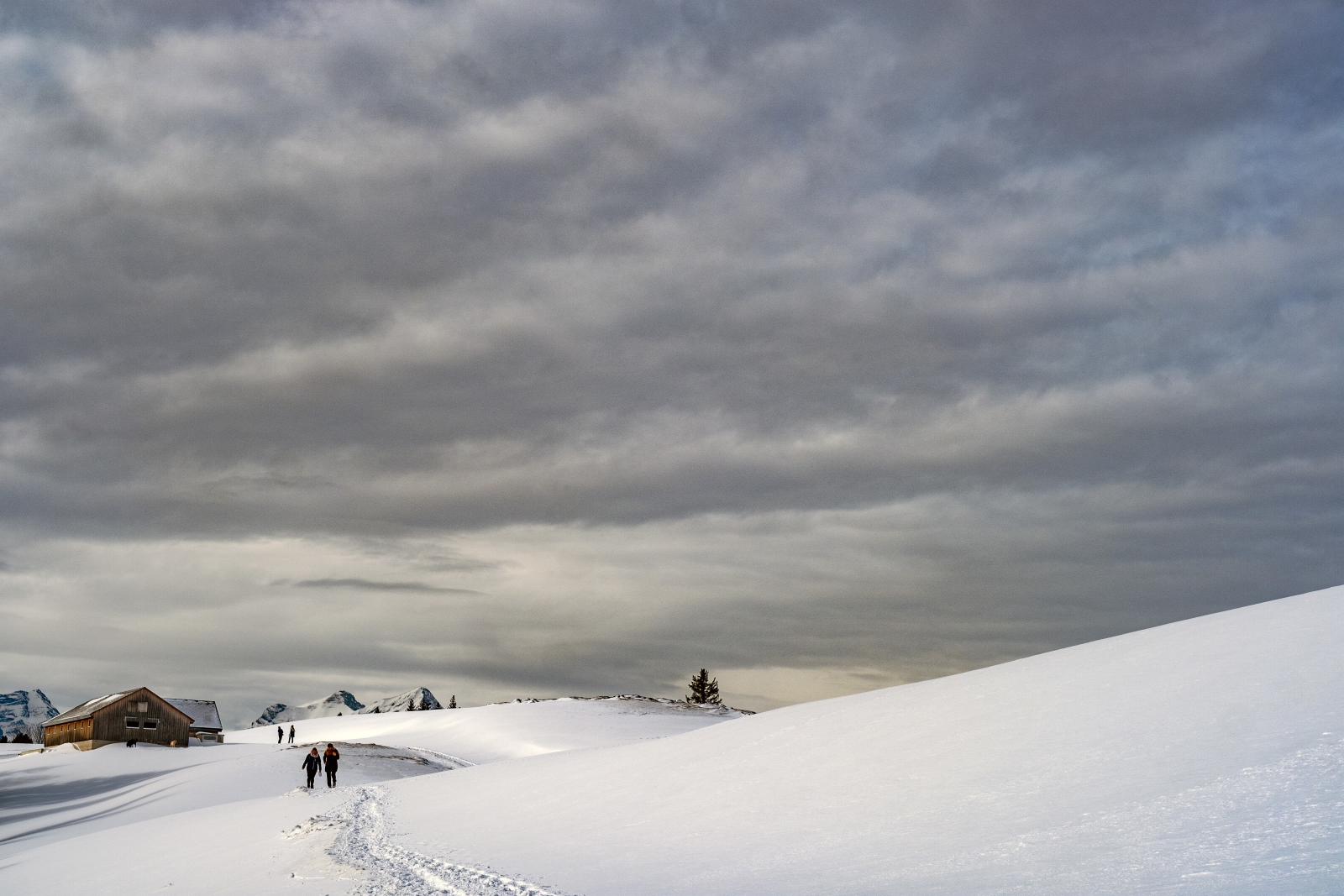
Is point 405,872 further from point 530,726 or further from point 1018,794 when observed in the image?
point 530,726

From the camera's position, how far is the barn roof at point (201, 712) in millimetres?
82875

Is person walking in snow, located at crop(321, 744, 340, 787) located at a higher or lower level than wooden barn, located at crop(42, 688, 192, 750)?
lower

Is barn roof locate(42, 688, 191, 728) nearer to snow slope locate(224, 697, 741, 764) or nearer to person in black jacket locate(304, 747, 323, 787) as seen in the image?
snow slope locate(224, 697, 741, 764)

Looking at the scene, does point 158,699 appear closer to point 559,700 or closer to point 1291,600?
point 559,700

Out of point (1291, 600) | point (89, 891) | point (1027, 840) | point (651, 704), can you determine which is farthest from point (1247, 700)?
point (651, 704)

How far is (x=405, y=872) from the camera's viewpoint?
17.3m

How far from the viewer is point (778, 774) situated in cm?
2128

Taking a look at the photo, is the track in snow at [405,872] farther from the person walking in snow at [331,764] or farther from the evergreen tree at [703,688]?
the evergreen tree at [703,688]

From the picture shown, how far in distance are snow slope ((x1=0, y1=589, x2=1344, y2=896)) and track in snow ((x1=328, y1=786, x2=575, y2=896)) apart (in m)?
0.09

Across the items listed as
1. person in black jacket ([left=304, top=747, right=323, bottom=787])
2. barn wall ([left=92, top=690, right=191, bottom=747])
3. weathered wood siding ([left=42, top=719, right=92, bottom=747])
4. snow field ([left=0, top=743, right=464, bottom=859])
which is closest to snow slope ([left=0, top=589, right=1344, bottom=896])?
person in black jacket ([left=304, top=747, right=323, bottom=787])

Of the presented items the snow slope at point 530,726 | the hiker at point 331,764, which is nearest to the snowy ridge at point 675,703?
the snow slope at point 530,726

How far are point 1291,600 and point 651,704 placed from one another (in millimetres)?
63379

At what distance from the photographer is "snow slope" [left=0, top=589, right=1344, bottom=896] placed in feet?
39.7

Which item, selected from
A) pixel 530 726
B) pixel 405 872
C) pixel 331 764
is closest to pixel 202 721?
pixel 530 726
